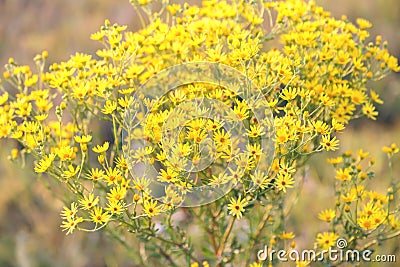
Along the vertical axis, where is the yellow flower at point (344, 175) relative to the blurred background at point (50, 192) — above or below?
below

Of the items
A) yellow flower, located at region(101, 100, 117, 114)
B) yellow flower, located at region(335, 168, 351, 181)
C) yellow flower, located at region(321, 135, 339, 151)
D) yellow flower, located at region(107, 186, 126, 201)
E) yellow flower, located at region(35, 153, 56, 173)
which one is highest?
yellow flower, located at region(335, 168, 351, 181)

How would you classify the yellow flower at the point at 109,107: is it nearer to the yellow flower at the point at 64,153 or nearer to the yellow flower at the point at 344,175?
the yellow flower at the point at 64,153

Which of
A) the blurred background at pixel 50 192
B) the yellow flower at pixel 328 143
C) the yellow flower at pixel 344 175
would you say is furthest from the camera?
the blurred background at pixel 50 192

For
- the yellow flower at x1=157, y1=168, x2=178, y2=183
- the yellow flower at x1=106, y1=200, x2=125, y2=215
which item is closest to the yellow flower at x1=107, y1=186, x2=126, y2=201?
the yellow flower at x1=106, y1=200, x2=125, y2=215

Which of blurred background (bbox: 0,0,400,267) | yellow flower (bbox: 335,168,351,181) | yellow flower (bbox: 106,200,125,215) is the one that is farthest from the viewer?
blurred background (bbox: 0,0,400,267)

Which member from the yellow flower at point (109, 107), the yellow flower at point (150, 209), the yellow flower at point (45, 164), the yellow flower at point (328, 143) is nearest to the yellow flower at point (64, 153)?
the yellow flower at point (45, 164)

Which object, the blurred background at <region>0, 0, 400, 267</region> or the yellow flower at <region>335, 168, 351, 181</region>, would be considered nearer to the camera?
the yellow flower at <region>335, 168, 351, 181</region>

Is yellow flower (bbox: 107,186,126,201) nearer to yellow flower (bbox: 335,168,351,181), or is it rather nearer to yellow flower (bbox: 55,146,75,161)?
yellow flower (bbox: 55,146,75,161)

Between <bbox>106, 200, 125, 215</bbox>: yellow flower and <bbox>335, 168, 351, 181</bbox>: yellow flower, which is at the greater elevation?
<bbox>335, 168, 351, 181</bbox>: yellow flower

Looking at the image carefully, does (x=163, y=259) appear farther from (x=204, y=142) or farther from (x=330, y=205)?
(x=330, y=205)
